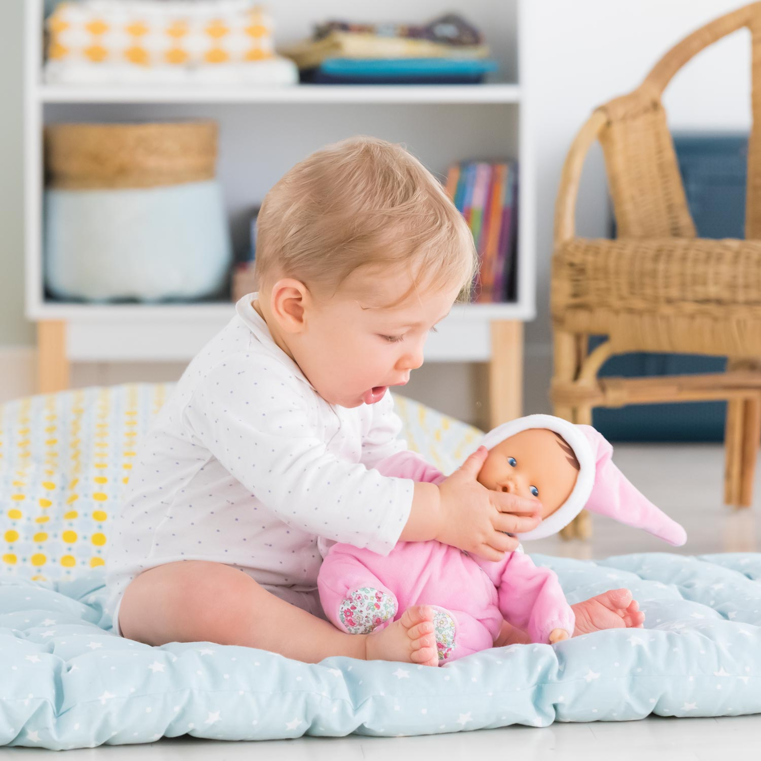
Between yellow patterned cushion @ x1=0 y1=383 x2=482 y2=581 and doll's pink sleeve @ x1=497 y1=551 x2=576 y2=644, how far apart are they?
542 mm

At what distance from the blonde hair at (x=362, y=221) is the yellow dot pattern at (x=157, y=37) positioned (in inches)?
50.2

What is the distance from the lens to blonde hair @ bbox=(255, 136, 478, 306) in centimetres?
85

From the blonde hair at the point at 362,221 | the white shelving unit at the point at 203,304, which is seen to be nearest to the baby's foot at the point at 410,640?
the blonde hair at the point at 362,221

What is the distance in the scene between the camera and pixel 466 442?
5.47 ft

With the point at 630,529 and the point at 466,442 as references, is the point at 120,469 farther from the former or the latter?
the point at 630,529

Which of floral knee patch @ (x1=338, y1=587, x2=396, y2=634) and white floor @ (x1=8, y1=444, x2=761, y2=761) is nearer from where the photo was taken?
white floor @ (x1=8, y1=444, x2=761, y2=761)

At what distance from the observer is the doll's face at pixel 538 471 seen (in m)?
0.89

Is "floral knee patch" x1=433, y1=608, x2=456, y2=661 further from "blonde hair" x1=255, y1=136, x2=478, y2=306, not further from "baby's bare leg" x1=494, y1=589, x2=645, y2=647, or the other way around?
"blonde hair" x1=255, y1=136, x2=478, y2=306

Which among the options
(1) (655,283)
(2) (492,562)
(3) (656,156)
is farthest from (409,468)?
(3) (656,156)

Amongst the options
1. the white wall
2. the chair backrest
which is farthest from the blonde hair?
the white wall

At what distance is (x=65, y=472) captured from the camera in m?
1.48

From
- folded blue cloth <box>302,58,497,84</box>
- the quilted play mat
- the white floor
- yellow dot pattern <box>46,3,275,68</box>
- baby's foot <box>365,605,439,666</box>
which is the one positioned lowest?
the white floor

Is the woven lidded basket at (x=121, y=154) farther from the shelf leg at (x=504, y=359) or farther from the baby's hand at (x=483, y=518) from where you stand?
the baby's hand at (x=483, y=518)

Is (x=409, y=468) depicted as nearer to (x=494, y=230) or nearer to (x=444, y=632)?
(x=444, y=632)
